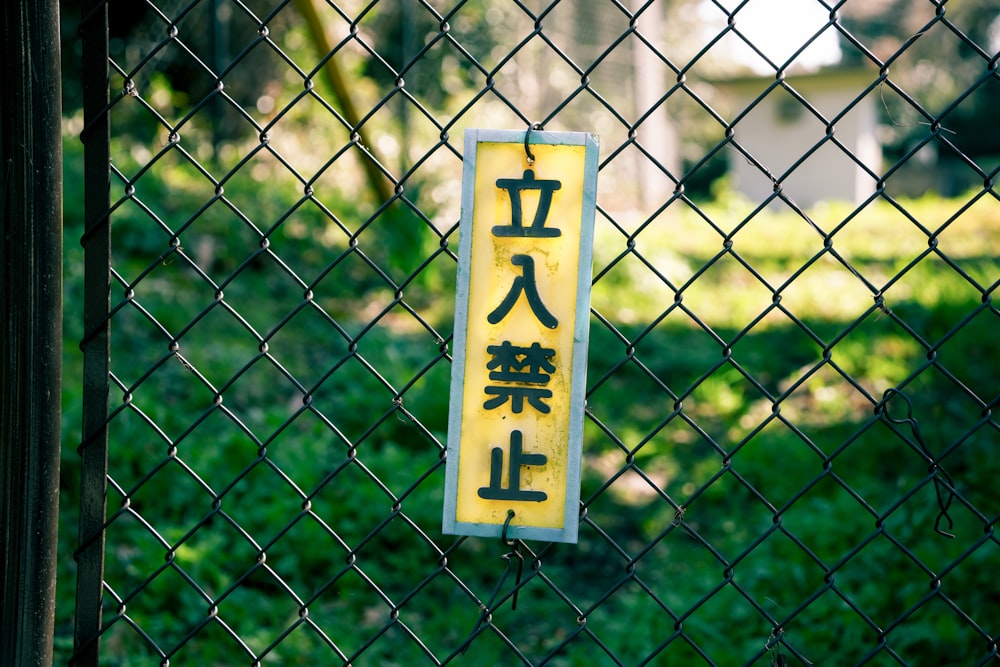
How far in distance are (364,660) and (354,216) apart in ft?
11.9

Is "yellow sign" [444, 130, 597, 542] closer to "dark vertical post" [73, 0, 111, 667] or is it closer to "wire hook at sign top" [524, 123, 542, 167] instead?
"wire hook at sign top" [524, 123, 542, 167]

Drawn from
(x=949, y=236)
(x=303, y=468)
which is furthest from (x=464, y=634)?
(x=949, y=236)

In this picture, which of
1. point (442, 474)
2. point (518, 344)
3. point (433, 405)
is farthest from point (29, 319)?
point (433, 405)

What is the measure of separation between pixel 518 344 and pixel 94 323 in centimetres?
61

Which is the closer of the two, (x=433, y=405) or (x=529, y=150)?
(x=529, y=150)

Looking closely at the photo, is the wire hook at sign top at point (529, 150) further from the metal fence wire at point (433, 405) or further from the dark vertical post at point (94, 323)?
the dark vertical post at point (94, 323)

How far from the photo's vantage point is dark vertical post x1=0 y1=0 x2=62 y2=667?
1213 millimetres

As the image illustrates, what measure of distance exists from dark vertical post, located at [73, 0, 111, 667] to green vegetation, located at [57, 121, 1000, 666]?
0.06 meters

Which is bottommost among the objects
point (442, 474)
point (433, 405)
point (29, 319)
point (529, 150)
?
point (29, 319)

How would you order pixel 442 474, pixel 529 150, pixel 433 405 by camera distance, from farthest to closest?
pixel 433 405 < pixel 442 474 < pixel 529 150

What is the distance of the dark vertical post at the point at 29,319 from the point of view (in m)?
1.21

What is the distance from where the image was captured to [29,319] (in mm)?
1241

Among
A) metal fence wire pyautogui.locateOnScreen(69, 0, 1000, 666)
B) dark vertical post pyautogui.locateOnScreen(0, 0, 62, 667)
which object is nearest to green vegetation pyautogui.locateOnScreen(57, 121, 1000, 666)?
metal fence wire pyautogui.locateOnScreen(69, 0, 1000, 666)

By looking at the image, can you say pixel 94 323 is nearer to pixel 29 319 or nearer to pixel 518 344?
pixel 29 319
